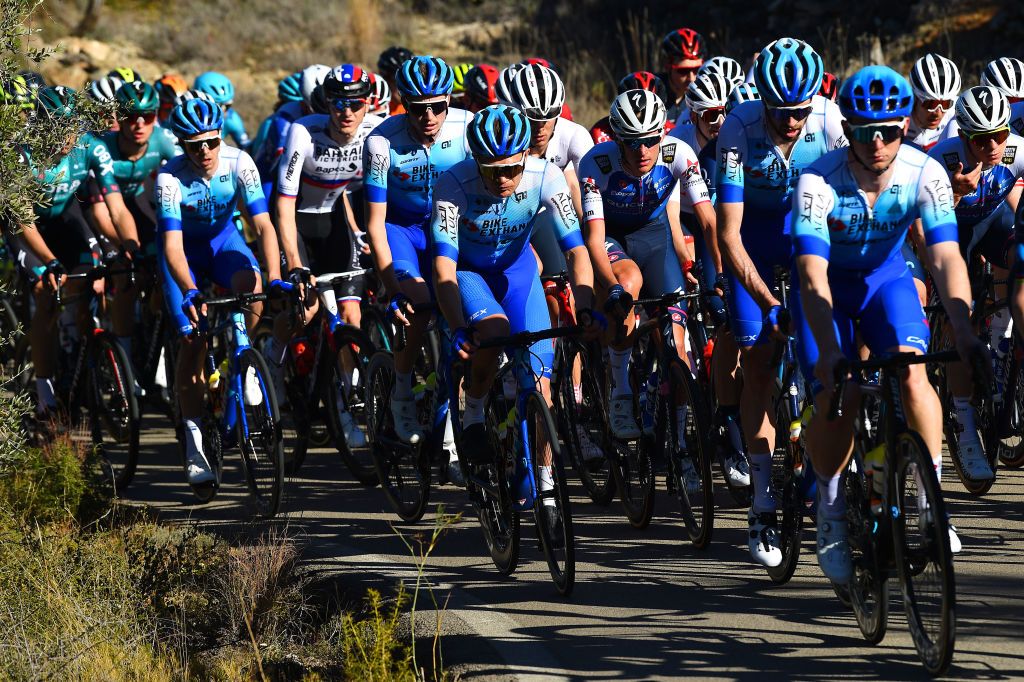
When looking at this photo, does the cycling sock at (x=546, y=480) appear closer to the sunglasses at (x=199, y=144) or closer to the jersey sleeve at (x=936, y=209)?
the jersey sleeve at (x=936, y=209)

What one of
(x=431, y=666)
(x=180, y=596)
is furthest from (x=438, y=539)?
(x=431, y=666)

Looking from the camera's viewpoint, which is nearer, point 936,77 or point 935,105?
point 936,77

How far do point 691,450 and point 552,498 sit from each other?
1.01 m

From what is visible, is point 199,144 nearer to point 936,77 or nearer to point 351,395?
point 351,395

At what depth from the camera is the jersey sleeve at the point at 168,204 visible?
329 inches

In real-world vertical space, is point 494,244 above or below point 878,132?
below

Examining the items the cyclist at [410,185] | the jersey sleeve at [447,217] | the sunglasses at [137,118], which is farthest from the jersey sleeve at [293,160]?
the jersey sleeve at [447,217]

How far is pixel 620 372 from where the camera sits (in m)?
7.50

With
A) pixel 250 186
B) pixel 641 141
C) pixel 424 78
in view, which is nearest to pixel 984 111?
pixel 641 141

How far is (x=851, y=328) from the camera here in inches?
225

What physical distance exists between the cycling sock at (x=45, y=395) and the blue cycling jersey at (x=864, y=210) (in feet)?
22.0

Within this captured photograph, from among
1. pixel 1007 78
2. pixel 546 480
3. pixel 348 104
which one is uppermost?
pixel 348 104

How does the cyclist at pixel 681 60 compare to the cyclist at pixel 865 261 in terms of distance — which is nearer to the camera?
the cyclist at pixel 865 261

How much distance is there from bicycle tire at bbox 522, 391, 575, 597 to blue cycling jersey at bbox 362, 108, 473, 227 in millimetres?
2383
